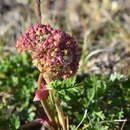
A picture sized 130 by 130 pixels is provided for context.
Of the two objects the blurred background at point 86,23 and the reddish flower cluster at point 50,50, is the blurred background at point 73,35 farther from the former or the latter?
the reddish flower cluster at point 50,50

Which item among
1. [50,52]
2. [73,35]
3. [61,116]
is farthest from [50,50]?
[73,35]

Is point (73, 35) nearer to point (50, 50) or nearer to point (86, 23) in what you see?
point (86, 23)

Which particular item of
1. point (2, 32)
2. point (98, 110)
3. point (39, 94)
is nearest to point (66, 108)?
point (98, 110)

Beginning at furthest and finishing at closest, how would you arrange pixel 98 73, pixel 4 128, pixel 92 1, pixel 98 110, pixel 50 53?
pixel 92 1, pixel 98 73, pixel 4 128, pixel 98 110, pixel 50 53

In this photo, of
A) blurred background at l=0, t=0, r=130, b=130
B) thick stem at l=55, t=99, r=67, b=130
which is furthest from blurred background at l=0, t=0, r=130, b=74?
thick stem at l=55, t=99, r=67, b=130

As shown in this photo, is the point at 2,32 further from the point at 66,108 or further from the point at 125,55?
the point at 66,108

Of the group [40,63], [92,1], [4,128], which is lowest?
[4,128]

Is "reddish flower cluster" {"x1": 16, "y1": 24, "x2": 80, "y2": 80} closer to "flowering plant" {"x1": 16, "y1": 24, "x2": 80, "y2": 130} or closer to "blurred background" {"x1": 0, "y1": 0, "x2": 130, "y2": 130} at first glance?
"flowering plant" {"x1": 16, "y1": 24, "x2": 80, "y2": 130}
